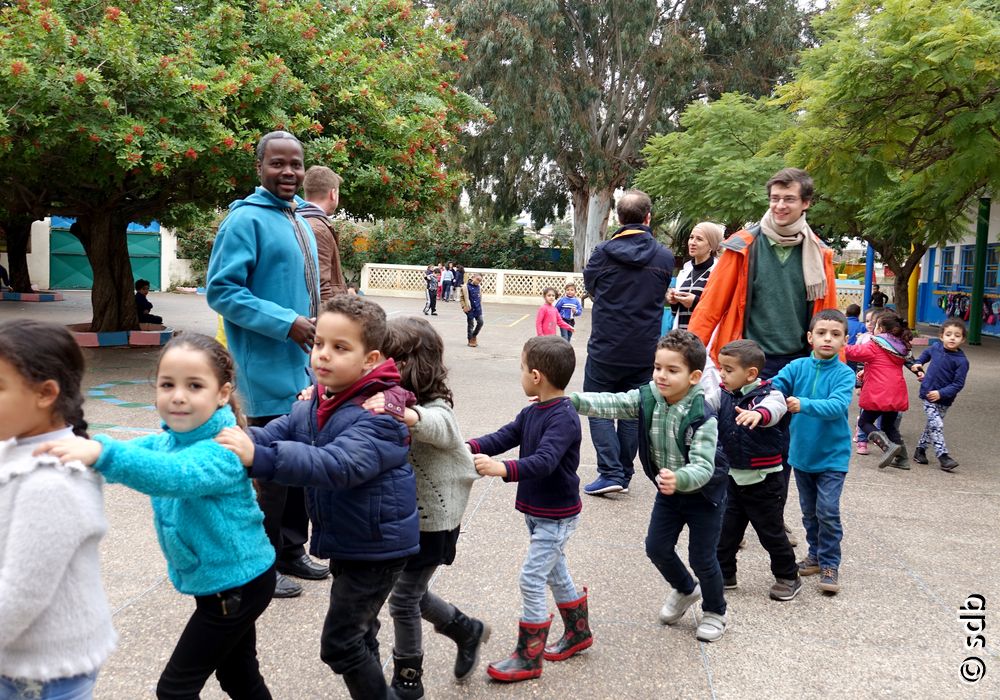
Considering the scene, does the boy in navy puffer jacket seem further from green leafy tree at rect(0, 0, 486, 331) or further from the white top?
green leafy tree at rect(0, 0, 486, 331)

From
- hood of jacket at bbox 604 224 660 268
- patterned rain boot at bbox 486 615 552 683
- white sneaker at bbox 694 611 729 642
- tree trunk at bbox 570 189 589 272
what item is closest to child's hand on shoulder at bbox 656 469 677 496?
patterned rain boot at bbox 486 615 552 683

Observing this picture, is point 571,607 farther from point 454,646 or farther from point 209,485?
point 209,485

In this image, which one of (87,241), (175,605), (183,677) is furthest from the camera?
(87,241)

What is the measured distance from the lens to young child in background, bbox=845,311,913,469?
6.98 m

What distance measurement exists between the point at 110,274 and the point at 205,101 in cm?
527

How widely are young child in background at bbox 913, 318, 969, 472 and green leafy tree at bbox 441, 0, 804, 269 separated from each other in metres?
20.6

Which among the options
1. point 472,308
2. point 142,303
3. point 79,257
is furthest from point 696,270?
point 79,257

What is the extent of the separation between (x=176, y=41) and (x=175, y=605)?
7384 millimetres

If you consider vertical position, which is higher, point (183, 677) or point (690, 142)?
point (690, 142)

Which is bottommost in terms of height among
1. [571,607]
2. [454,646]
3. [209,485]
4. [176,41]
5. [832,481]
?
[454,646]

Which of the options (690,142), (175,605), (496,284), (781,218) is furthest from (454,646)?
(496,284)

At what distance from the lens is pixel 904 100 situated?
7.67 m

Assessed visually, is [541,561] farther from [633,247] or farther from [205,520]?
[633,247]

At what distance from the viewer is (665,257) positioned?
566cm
